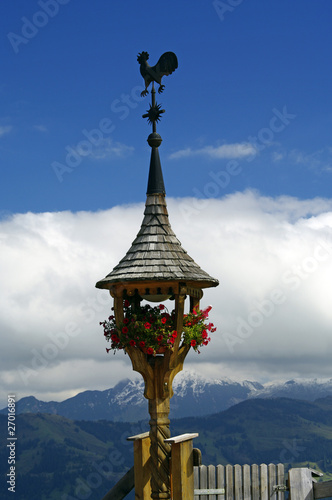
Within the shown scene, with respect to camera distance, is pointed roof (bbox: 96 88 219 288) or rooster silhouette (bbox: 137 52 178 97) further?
rooster silhouette (bbox: 137 52 178 97)

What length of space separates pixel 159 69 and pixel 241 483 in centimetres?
904

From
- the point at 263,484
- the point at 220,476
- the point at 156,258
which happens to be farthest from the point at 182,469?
the point at 156,258

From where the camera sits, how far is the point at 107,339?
15.2 m

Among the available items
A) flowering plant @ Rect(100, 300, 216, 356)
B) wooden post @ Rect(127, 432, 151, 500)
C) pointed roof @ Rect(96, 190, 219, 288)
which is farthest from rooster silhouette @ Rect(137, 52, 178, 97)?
wooden post @ Rect(127, 432, 151, 500)

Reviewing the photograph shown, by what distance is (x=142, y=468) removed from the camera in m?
14.5

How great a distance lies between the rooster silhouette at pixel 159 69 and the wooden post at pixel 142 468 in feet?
25.1

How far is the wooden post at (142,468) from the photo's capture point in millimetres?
14445

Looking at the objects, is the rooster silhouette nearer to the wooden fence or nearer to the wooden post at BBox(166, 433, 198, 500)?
the wooden post at BBox(166, 433, 198, 500)

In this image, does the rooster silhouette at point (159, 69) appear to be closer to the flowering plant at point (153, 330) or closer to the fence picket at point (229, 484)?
the flowering plant at point (153, 330)

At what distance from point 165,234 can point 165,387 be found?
10.7 ft

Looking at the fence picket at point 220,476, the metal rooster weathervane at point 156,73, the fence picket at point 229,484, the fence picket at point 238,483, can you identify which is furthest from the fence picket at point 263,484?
the metal rooster weathervane at point 156,73

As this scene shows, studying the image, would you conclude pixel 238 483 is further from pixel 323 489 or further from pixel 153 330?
pixel 153 330

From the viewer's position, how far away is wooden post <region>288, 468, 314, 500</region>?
13.2 meters

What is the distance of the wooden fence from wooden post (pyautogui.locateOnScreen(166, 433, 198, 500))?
187mm
